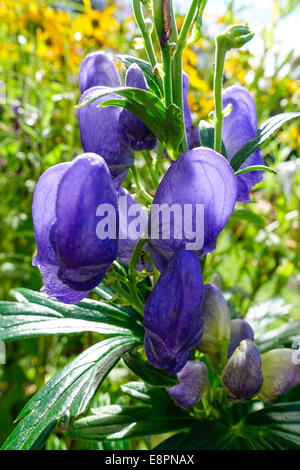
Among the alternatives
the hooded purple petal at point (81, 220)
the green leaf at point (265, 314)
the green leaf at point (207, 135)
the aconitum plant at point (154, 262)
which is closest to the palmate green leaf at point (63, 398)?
the aconitum plant at point (154, 262)

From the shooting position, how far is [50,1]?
1214 millimetres

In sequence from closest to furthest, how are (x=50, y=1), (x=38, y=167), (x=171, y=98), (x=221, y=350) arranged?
(x=171, y=98) → (x=221, y=350) → (x=38, y=167) → (x=50, y=1)

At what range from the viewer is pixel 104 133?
436 millimetres

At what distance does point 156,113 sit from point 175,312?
0.16 meters

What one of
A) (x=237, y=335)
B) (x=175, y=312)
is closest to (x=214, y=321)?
(x=237, y=335)

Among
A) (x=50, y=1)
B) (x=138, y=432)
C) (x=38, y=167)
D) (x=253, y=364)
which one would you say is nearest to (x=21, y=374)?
(x=38, y=167)

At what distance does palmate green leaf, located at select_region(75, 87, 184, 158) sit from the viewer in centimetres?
36

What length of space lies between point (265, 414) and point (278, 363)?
0.08 m

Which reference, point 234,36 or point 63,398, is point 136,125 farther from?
point 63,398

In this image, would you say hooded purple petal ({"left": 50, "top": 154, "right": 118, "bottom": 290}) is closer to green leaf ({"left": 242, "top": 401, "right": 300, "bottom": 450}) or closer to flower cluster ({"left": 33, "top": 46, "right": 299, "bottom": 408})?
flower cluster ({"left": 33, "top": 46, "right": 299, "bottom": 408})

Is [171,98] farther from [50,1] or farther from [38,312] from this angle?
[50,1]

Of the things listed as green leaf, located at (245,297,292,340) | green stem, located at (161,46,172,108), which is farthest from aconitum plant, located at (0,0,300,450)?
green leaf, located at (245,297,292,340)

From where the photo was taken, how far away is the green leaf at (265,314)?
2.28 feet

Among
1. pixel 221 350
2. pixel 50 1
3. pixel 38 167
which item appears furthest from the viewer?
pixel 50 1
